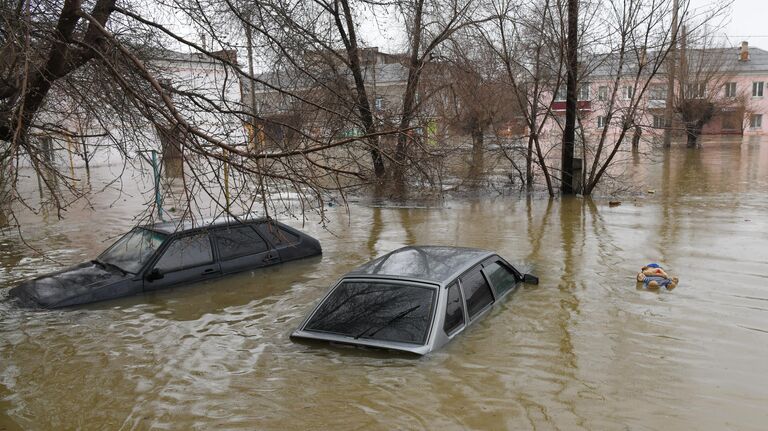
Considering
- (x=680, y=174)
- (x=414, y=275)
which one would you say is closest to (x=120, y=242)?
(x=414, y=275)

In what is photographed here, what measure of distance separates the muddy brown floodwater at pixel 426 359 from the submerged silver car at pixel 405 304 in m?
0.18

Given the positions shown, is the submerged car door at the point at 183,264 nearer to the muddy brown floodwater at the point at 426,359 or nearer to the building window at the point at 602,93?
the muddy brown floodwater at the point at 426,359

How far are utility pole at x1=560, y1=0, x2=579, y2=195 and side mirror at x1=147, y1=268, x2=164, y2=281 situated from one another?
13.1 metres

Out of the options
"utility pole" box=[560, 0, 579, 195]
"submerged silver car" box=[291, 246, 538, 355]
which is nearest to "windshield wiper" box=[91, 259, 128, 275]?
"submerged silver car" box=[291, 246, 538, 355]

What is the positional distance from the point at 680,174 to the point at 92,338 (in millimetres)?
23460

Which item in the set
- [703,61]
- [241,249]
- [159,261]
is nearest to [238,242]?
[241,249]

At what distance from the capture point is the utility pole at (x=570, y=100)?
17266 mm

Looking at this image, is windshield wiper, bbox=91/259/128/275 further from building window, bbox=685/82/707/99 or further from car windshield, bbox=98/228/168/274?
building window, bbox=685/82/707/99

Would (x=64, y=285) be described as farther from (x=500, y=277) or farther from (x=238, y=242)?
(x=500, y=277)

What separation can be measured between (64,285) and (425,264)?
16.1ft

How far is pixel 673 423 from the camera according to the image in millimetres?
4906

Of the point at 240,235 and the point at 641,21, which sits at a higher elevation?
the point at 641,21

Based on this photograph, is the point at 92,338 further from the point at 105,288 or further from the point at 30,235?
the point at 30,235

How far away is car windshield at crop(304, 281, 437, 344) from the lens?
583 centimetres
